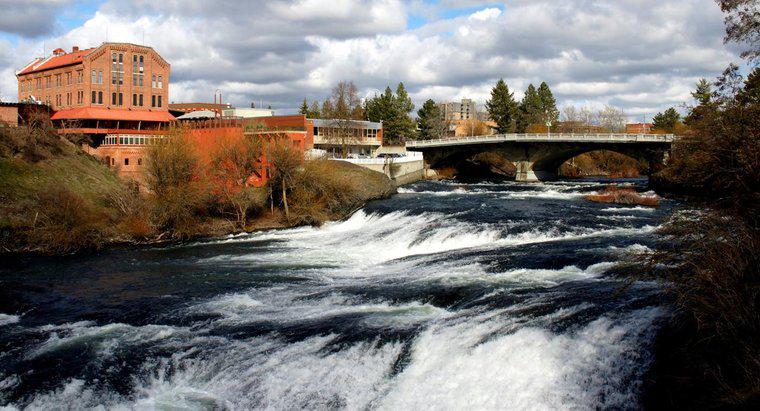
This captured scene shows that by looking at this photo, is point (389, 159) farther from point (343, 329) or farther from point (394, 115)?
point (343, 329)

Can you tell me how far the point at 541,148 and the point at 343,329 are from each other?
6442cm

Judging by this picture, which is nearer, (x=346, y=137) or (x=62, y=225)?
(x=62, y=225)

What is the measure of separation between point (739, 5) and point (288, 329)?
18181 mm

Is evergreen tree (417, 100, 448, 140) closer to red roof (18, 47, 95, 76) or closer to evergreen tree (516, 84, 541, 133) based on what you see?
evergreen tree (516, 84, 541, 133)

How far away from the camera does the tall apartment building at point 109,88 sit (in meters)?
73.4

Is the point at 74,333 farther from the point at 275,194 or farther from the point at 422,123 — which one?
the point at 422,123

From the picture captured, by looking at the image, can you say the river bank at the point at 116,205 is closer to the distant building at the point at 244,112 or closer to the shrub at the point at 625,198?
the shrub at the point at 625,198

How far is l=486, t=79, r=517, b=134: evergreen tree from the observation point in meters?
123

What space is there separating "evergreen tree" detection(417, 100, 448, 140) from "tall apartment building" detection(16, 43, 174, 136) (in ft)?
173

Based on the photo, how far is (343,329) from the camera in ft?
58.4

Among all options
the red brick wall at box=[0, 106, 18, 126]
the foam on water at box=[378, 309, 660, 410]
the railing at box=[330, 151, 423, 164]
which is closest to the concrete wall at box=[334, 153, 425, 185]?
the railing at box=[330, 151, 423, 164]

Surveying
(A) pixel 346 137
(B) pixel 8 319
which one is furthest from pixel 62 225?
(A) pixel 346 137

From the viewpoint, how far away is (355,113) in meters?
102

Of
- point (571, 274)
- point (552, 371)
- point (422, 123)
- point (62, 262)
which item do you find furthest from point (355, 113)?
point (552, 371)
